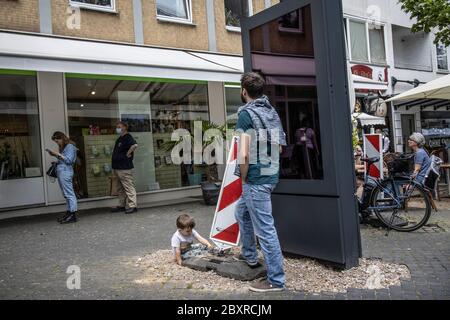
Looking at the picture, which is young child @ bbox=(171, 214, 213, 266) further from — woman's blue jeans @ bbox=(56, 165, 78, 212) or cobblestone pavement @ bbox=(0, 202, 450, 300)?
woman's blue jeans @ bbox=(56, 165, 78, 212)

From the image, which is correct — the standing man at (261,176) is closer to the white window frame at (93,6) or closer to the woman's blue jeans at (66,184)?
the woman's blue jeans at (66,184)

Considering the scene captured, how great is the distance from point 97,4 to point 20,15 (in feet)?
6.41

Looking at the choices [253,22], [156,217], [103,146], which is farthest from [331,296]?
[103,146]

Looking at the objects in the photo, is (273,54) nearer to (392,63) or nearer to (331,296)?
(331,296)

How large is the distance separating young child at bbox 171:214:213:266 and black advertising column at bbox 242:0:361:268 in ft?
3.08

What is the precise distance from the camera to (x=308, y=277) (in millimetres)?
4520

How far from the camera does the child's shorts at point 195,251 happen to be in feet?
17.3

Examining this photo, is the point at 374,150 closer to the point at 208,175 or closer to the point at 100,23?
the point at 208,175

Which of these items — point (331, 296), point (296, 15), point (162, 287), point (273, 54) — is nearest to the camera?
point (331, 296)

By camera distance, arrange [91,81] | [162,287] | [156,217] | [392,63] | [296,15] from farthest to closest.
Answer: [392,63] → [91,81] → [156,217] → [296,15] → [162,287]

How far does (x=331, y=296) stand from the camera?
4035 mm

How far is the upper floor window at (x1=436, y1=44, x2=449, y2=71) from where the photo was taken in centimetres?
2256

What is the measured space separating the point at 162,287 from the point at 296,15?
3031 millimetres

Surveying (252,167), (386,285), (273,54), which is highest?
(273,54)
